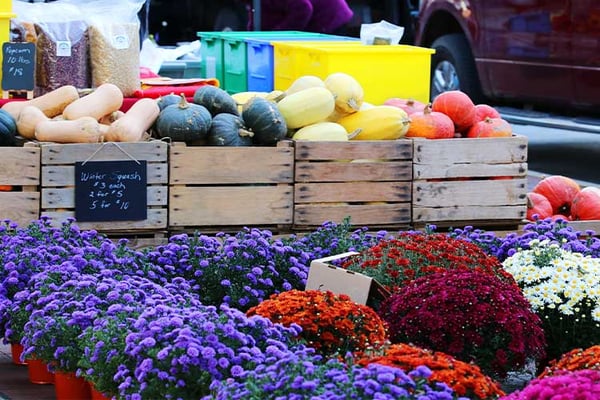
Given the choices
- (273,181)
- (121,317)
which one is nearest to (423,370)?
(121,317)

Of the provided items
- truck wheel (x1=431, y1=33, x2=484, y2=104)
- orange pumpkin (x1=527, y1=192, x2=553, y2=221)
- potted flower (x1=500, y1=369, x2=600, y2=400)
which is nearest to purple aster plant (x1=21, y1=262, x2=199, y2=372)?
potted flower (x1=500, y1=369, x2=600, y2=400)

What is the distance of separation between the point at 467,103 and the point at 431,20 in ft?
20.8

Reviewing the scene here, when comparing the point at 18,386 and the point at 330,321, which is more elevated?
the point at 330,321

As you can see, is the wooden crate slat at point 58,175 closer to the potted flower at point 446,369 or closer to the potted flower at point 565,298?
the potted flower at point 565,298

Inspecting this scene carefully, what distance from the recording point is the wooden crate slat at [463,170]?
6.32 metres

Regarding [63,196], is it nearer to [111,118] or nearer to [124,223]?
→ [124,223]

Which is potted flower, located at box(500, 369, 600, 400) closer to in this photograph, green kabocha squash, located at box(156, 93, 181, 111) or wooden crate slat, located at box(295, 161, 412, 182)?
wooden crate slat, located at box(295, 161, 412, 182)

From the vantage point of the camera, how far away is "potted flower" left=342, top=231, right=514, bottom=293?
4645 mm

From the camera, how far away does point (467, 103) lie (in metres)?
6.72

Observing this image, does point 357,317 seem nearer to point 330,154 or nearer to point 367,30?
point 330,154

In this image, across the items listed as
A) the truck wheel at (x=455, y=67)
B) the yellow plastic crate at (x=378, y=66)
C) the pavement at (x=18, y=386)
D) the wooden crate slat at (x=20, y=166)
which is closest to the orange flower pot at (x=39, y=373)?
the pavement at (x=18, y=386)

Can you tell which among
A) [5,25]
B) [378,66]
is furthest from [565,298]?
[5,25]

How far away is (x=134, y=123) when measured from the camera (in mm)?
6113

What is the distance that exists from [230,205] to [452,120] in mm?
1400
